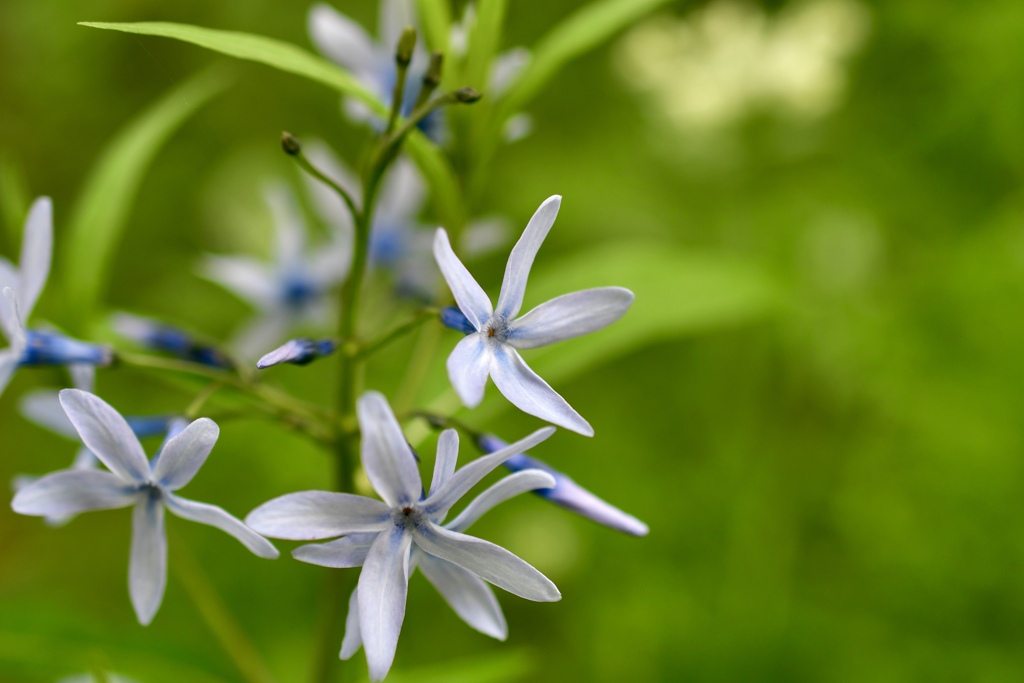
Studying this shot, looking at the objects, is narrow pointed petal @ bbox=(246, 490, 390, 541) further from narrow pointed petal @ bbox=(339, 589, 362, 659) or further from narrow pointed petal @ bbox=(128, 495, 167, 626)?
narrow pointed petal @ bbox=(128, 495, 167, 626)

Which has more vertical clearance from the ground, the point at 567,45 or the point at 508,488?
the point at 567,45

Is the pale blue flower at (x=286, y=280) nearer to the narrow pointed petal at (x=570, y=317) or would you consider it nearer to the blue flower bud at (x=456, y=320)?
the blue flower bud at (x=456, y=320)

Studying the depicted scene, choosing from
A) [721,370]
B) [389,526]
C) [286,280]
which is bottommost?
[389,526]

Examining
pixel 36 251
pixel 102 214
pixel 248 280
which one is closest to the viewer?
pixel 36 251

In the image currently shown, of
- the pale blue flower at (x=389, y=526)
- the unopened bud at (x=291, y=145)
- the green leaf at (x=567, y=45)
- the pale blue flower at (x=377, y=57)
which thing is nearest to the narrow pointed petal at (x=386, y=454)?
the pale blue flower at (x=389, y=526)

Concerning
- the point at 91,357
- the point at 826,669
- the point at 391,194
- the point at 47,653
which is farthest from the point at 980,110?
the point at 47,653

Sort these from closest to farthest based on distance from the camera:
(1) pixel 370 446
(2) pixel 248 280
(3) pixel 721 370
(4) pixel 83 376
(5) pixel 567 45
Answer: (1) pixel 370 446
(4) pixel 83 376
(5) pixel 567 45
(2) pixel 248 280
(3) pixel 721 370

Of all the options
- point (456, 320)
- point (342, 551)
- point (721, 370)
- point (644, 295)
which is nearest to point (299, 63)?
point (456, 320)

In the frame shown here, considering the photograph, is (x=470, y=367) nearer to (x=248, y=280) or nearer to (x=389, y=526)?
(x=389, y=526)
